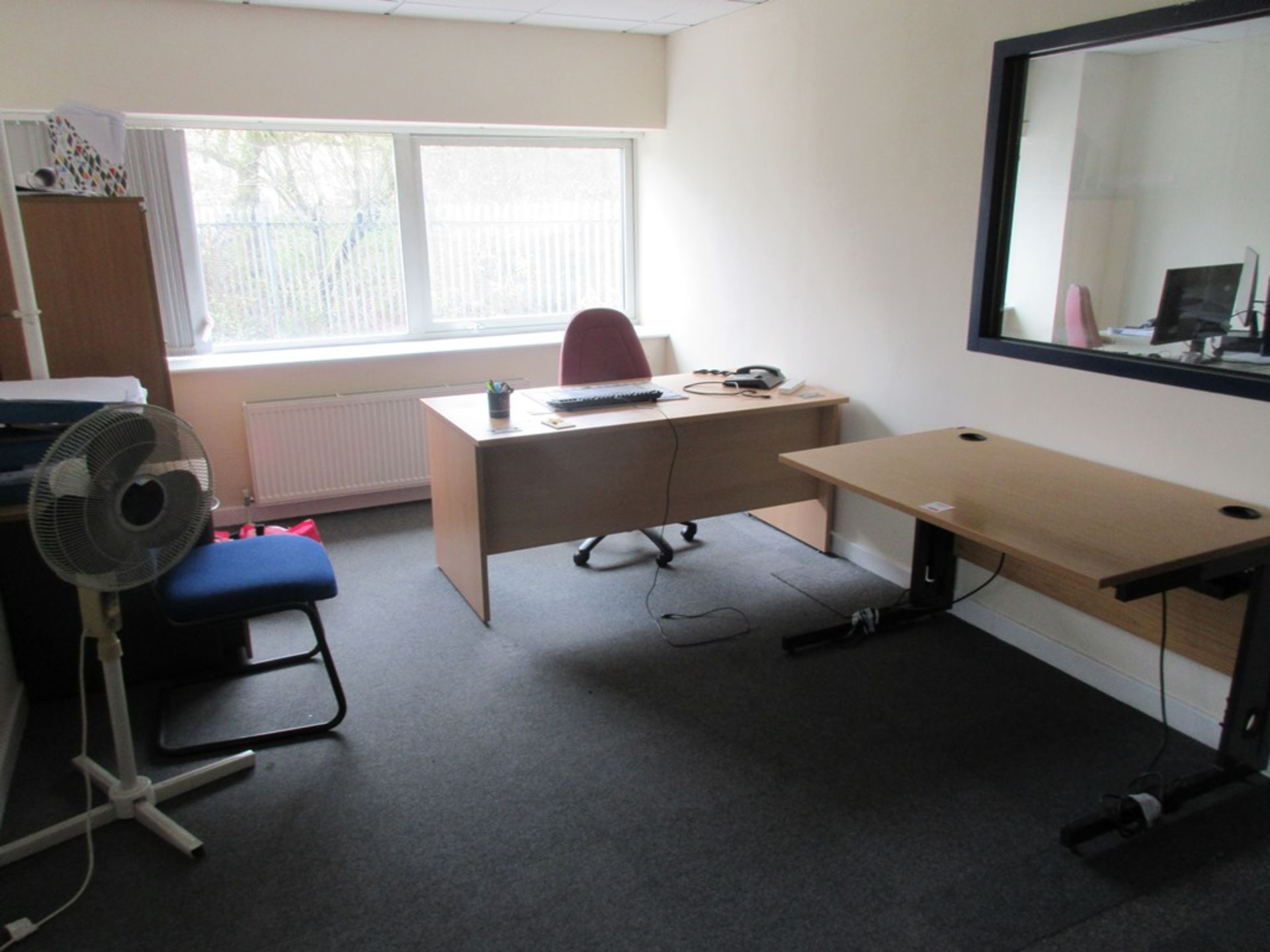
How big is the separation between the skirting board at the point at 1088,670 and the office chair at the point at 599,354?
4.08 ft

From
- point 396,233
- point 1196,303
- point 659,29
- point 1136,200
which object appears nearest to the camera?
point 1196,303

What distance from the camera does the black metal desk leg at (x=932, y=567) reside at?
10.3 ft

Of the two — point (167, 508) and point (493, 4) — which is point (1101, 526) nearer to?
point (167, 508)

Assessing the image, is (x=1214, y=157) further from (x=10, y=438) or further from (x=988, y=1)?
(x=10, y=438)

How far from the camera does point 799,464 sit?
9.07 ft

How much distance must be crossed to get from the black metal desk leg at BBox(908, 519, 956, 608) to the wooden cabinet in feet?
8.66

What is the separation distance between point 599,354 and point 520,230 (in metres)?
1.52

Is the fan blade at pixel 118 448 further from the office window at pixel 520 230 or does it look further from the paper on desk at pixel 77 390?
the office window at pixel 520 230

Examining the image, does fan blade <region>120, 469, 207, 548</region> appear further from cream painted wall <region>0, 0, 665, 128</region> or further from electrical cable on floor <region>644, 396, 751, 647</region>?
cream painted wall <region>0, 0, 665, 128</region>

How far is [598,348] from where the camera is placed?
13.0ft

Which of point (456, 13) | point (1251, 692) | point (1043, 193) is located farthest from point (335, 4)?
point (1251, 692)

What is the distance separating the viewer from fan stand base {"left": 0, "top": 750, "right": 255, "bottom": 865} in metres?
2.11

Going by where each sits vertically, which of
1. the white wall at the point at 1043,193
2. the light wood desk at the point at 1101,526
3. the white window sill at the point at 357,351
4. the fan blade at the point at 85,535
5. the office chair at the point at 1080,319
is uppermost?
the white wall at the point at 1043,193

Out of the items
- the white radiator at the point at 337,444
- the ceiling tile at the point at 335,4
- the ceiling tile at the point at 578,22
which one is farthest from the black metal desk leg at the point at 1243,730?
the ceiling tile at the point at 335,4
